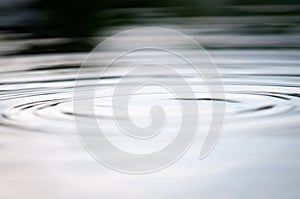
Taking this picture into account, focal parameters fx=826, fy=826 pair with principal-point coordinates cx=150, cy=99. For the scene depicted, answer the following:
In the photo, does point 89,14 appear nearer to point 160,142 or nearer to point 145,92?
point 145,92

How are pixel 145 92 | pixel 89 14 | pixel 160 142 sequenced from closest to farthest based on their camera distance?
pixel 160 142
pixel 145 92
pixel 89 14

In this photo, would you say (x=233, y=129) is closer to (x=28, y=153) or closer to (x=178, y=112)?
(x=178, y=112)

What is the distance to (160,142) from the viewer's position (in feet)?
8.74

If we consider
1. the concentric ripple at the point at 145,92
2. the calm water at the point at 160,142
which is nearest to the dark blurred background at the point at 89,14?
the concentric ripple at the point at 145,92

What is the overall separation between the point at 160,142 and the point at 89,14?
5238mm

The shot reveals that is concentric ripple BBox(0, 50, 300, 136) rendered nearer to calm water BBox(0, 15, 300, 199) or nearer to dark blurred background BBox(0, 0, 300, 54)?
calm water BBox(0, 15, 300, 199)

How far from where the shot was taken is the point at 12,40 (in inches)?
244

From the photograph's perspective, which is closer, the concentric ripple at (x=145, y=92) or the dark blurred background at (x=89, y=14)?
the concentric ripple at (x=145, y=92)

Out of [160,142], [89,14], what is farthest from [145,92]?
[89,14]

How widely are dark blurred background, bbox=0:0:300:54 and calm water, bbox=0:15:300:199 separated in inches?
65.2

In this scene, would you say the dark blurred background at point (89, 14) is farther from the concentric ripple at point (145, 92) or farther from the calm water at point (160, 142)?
the calm water at point (160, 142)

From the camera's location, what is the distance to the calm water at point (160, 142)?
2.15 metres

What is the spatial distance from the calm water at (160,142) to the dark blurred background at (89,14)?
166cm

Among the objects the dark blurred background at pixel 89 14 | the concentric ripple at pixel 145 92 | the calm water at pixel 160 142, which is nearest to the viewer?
the calm water at pixel 160 142
